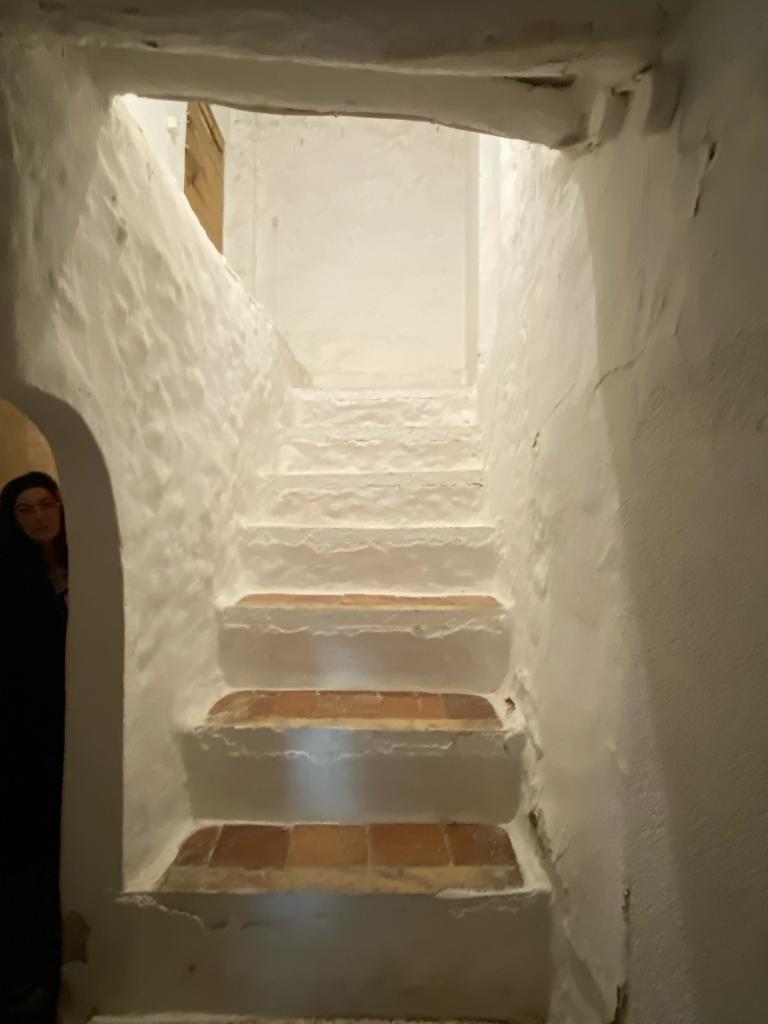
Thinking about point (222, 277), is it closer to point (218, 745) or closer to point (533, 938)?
point (218, 745)

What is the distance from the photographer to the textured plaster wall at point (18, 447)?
7.29 ft

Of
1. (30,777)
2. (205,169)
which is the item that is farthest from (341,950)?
(205,169)

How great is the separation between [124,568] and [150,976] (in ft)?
2.64

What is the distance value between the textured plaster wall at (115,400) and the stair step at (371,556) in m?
0.34

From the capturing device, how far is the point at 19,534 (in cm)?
135

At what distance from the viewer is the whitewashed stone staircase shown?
1200 mm

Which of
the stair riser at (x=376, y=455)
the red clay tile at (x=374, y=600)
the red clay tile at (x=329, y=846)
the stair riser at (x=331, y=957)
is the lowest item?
the stair riser at (x=331, y=957)

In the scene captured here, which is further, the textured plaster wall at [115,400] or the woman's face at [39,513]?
the woman's face at [39,513]

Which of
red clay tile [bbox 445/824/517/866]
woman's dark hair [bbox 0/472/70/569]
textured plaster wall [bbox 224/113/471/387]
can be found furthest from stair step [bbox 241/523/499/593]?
textured plaster wall [bbox 224/113/471/387]

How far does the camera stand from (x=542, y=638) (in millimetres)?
1386

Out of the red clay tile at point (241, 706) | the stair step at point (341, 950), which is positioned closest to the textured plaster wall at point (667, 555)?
the stair step at point (341, 950)

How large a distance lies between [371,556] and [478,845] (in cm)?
99

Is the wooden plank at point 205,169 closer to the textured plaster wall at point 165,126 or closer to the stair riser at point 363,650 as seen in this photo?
the textured plaster wall at point 165,126

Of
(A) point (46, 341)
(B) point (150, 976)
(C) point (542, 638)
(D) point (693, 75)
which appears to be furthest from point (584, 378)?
(B) point (150, 976)
